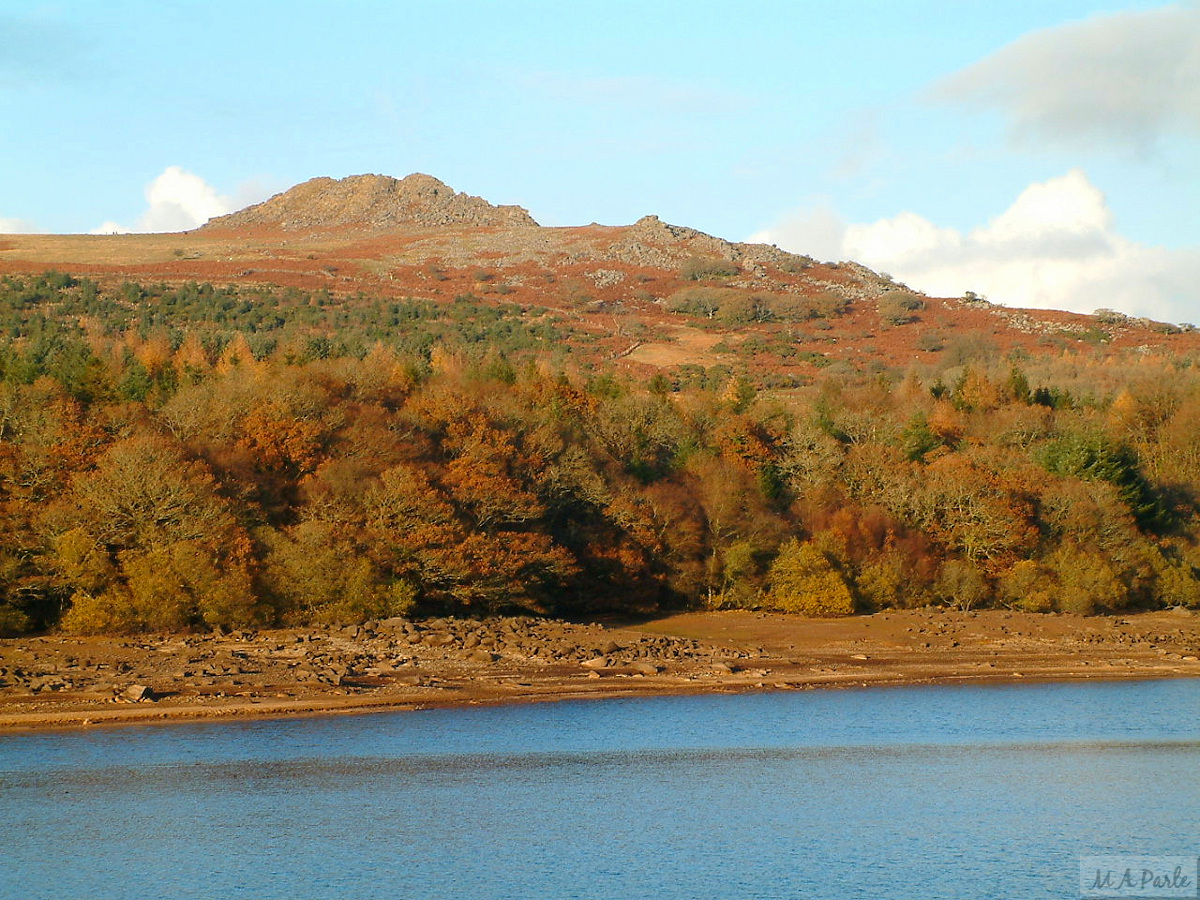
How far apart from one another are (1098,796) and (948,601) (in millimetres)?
30691

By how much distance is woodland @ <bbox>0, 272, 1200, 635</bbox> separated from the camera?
3938 cm

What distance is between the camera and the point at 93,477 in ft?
130

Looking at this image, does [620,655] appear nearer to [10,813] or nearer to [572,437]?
[572,437]

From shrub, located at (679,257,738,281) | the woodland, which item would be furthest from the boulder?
shrub, located at (679,257,738,281)

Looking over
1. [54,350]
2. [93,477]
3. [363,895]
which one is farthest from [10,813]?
[54,350]

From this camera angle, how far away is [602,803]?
24219 mm

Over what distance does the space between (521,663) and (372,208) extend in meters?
154

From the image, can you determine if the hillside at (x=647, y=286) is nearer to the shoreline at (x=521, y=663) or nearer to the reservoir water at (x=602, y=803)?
the shoreline at (x=521, y=663)

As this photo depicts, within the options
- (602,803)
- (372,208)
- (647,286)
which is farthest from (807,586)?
(372,208)

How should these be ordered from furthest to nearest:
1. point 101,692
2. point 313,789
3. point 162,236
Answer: point 162,236, point 101,692, point 313,789

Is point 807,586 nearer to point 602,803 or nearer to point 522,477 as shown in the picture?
point 522,477

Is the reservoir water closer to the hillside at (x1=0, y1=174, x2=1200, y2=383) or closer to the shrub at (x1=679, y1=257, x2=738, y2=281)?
the hillside at (x1=0, y1=174, x2=1200, y2=383)

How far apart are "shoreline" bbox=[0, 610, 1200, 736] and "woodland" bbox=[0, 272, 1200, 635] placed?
1.82 metres

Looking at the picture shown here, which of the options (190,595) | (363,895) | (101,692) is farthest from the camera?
(190,595)
